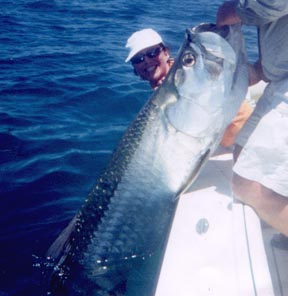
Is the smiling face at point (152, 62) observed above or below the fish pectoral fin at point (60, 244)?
above

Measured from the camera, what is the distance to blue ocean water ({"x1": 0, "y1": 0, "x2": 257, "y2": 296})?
359cm

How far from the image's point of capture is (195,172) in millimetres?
2588

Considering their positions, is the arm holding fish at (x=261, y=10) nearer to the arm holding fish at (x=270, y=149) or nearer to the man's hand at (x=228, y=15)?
the arm holding fish at (x=270, y=149)

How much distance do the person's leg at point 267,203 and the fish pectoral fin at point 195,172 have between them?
302 millimetres

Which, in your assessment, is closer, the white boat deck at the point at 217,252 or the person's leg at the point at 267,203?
the white boat deck at the point at 217,252

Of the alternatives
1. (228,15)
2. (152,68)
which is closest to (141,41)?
(152,68)

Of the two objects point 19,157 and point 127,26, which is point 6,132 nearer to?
point 19,157

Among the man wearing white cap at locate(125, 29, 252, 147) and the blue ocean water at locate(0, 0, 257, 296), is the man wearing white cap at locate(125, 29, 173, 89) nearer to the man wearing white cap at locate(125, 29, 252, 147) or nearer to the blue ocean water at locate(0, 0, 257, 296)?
the man wearing white cap at locate(125, 29, 252, 147)

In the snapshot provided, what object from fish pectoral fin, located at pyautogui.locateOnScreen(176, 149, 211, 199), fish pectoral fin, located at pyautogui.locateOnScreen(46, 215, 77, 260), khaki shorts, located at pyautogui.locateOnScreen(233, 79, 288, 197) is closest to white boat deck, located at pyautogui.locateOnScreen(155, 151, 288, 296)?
fish pectoral fin, located at pyautogui.locateOnScreen(176, 149, 211, 199)

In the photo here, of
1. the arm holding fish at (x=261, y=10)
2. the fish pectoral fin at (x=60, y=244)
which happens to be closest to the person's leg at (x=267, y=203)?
the arm holding fish at (x=261, y=10)

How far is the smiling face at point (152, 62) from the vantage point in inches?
148

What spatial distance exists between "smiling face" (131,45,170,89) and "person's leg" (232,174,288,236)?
5.74 ft

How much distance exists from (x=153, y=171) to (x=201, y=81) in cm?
61

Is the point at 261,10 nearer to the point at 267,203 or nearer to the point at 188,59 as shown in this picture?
the point at 188,59
